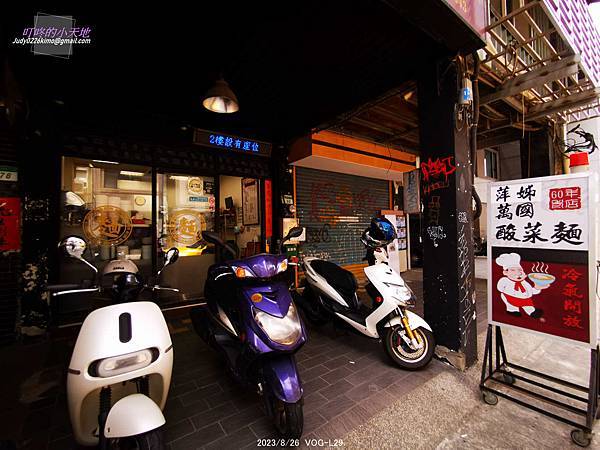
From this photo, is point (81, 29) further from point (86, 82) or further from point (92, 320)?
point (92, 320)

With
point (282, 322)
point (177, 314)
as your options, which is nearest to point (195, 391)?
point (282, 322)

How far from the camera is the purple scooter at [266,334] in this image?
188cm

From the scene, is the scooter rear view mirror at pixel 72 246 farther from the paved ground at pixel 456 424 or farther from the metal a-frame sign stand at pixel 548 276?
the metal a-frame sign stand at pixel 548 276

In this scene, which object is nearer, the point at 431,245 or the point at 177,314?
the point at 431,245

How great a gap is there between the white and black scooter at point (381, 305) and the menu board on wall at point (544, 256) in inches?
31.0

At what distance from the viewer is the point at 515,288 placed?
2510 millimetres

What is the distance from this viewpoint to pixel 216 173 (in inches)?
214

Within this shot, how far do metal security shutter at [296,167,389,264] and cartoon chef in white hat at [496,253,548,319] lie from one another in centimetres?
467

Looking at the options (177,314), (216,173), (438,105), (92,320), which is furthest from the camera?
(216,173)

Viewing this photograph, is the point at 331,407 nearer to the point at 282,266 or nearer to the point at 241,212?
the point at 282,266

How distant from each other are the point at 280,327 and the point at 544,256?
243cm

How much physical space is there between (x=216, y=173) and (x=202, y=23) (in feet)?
9.42

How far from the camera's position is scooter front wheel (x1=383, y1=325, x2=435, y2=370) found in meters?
2.92
